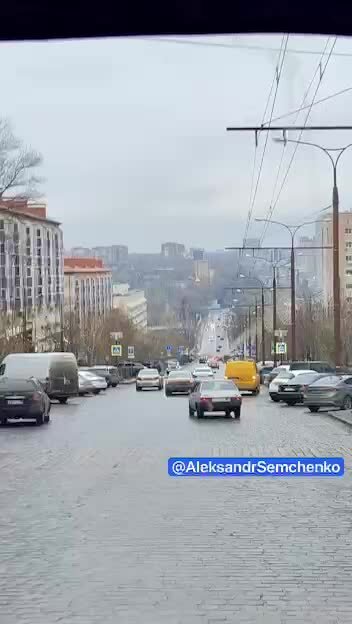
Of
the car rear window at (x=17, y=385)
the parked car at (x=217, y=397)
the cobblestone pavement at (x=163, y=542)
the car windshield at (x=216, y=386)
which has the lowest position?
the cobblestone pavement at (x=163, y=542)

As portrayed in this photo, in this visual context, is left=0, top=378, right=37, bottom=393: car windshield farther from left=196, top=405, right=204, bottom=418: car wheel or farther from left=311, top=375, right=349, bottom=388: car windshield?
left=311, top=375, right=349, bottom=388: car windshield

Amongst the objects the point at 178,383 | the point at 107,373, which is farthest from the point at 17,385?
the point at 107,373

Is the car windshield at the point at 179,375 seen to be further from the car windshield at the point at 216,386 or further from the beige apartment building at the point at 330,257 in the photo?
the car windshield at the point at 216,386

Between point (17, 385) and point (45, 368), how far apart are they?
13.7m

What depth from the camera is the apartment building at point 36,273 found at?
366ft

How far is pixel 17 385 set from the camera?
30984 mm

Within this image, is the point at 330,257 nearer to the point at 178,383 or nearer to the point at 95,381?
the point at 95,381

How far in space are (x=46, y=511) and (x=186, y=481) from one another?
3.90 metres

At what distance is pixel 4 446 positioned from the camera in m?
24.1

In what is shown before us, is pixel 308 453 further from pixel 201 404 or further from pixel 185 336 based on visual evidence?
pixel 185 336

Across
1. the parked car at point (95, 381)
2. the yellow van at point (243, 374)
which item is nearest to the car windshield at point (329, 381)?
the yellow van at point (243, 374)

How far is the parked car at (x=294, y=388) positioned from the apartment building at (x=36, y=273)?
56596mm

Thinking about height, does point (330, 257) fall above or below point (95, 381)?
above

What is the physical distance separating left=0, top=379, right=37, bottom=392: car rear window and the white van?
11.5 m
